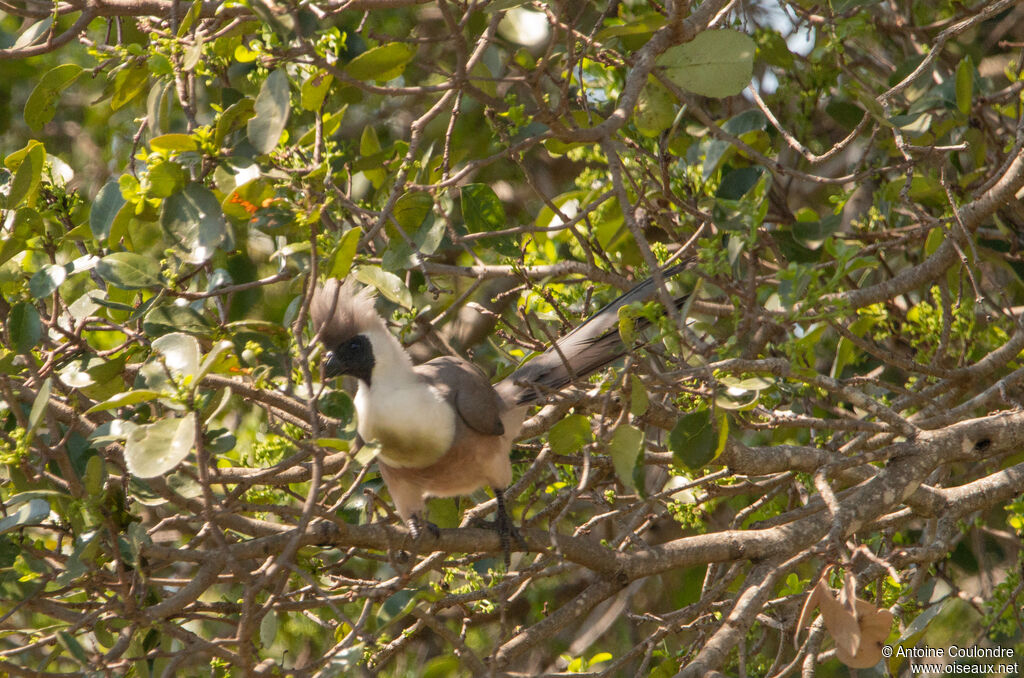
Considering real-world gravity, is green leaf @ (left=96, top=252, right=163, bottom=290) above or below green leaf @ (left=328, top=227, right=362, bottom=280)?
below

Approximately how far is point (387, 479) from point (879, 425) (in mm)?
1529

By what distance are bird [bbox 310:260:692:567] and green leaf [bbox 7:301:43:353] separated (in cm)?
83

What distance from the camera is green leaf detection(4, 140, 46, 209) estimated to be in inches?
97.4

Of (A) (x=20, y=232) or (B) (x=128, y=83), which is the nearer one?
(A) (x=20, y=232)

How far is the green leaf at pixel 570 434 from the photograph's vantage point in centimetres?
244

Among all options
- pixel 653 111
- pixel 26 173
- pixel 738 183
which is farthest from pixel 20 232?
pixel 738 183

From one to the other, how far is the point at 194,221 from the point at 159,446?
0.68 m

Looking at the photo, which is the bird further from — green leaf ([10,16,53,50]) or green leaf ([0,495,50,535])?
green leaf ([10,16,53,50])

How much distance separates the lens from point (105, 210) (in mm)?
2646

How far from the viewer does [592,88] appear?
10.6 ft

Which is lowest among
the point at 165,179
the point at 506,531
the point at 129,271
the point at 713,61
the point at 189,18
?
the point at 506,531

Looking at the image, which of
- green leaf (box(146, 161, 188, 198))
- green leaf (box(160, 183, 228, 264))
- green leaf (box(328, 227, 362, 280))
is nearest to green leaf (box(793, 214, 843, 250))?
green leaf (box(328, 227, 362, 280))

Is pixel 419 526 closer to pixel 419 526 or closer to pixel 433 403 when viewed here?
pixel 419 526

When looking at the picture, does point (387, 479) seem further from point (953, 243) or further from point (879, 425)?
point (953, 243)
